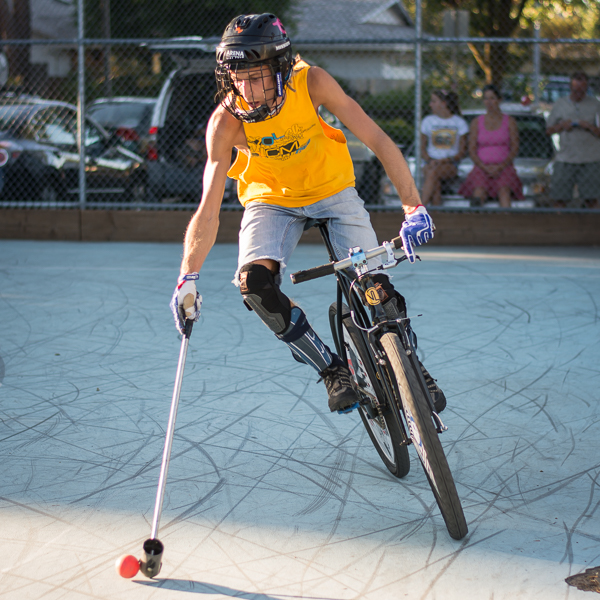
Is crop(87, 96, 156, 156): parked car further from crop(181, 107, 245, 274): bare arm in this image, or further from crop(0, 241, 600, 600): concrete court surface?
crop(181, 107, 245, 274): bare arm

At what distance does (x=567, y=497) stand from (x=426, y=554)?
82 centimetres

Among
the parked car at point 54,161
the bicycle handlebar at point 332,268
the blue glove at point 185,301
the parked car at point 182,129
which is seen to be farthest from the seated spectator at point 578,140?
the blue glove at point 185,301

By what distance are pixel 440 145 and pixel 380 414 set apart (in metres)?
7.54

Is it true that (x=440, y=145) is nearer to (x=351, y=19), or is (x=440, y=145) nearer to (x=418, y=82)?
(x=418, y=82)

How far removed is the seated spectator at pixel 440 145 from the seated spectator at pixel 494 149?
0.20 metres

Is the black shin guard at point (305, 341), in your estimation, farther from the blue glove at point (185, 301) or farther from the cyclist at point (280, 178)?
the blue glove at point (185, 301)

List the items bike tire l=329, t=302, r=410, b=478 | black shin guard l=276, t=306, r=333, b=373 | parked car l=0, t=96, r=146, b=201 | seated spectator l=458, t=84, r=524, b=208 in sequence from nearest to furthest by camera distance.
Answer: bike tire l=329, t=302, r=410, b=478 → black shin guard l=276, t=306, r=333, b=373 → seated spectator l=458, t=84, r=524, b=208 → parked car l=0, t=96, r=146, b=201

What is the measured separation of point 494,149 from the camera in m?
10.2

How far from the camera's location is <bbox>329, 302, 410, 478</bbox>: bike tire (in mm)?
3422

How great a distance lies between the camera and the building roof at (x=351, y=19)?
30.0 metres

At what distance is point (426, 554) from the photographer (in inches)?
115

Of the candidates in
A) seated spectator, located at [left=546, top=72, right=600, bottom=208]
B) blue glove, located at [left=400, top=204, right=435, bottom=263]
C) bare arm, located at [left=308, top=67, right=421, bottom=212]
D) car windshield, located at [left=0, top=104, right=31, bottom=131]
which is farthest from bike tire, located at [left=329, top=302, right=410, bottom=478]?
car windshield, located at [left=0, top=104, right=31, bottom=131]

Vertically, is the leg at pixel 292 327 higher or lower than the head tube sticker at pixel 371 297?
lower

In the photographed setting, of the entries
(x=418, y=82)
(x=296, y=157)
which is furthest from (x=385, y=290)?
(x=418, y=82)
